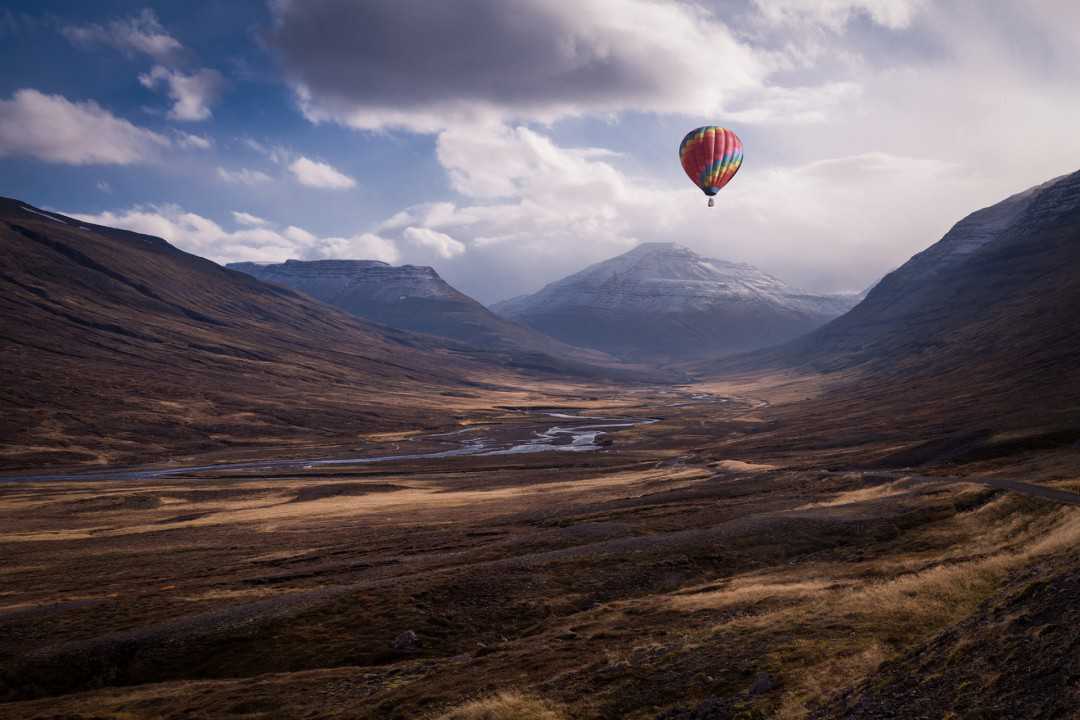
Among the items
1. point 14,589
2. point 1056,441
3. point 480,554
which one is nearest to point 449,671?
point 480,554

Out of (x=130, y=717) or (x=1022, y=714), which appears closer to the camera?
(x=1022, y=714)

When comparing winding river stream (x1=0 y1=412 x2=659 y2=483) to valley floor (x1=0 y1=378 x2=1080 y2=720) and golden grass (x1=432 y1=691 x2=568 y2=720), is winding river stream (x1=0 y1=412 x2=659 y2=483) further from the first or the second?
golden grass (x1=432 y1=691 x2=568 y2=720)

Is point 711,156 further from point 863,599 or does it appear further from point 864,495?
point 863,599

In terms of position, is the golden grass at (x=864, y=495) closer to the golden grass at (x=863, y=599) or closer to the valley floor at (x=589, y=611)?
the valley floor at (x=589, y=611)

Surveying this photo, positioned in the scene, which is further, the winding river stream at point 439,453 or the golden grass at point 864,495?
the winding river stream at point 439,453

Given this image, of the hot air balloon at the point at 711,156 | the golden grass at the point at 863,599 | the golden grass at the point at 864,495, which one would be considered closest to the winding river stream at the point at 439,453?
the hot air balloon at the point at 711,156

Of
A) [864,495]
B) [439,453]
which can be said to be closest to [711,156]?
[864,495]

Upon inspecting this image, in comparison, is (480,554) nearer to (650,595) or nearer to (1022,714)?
(650,595)
